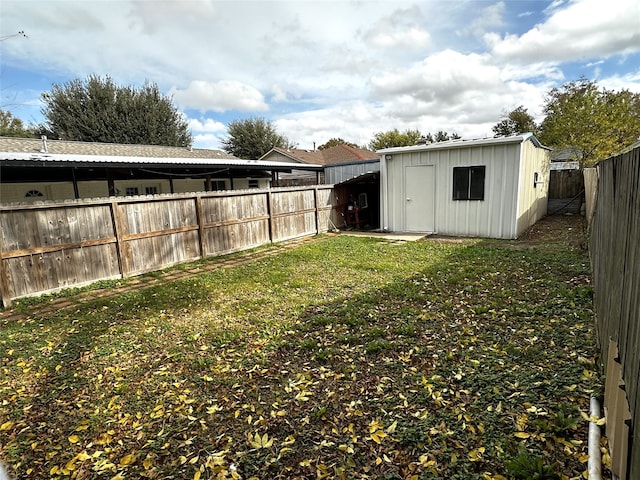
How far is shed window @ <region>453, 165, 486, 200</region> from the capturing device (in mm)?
9312

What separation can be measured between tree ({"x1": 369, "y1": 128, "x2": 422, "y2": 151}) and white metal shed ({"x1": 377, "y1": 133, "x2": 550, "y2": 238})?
1336 inches

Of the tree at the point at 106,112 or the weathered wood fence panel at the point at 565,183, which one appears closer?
the weathered wood fence panel at the point at 565,183

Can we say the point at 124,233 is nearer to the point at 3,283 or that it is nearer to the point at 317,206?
the point at 3,283

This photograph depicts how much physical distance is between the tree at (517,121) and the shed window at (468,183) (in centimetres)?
2523

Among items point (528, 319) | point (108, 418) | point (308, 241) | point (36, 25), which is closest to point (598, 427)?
point (528, 319)

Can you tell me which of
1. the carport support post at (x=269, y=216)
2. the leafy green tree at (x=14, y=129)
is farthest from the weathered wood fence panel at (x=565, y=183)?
the leafy green tree at (x=14, y=129)

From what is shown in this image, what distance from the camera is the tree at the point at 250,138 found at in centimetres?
3403

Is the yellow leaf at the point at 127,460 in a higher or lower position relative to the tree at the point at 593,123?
lower

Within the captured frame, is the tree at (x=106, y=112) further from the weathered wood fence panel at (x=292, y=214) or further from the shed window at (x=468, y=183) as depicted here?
the shed window at (x=468, y=183)

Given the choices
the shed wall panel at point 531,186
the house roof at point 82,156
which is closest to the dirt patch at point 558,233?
the shed wall panel at point 531,186

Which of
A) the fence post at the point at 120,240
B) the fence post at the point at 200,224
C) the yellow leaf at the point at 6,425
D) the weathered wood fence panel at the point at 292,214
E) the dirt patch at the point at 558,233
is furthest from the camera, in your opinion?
the weathered wood fence panel at the point at 292,214

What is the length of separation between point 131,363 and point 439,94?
172 feet

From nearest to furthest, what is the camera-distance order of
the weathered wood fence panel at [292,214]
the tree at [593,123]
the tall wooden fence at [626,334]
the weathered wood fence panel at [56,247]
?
the tall wooden fence at [626,334] < the weathered wood fence panel at [56,247] < the weathered wood fence panel at [292,214] < the tree at [593,123]

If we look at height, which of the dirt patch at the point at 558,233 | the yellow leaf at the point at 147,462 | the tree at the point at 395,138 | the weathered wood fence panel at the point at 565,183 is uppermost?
the tree at the point at 395,138
